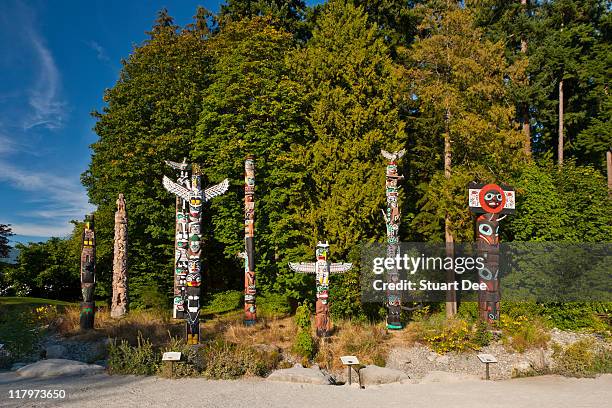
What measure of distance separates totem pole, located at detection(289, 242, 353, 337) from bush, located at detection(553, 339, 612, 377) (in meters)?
6.23

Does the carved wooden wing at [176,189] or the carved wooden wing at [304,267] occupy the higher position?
the carved wooden wing at [176,189]

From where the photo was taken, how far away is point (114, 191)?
20.2 meters

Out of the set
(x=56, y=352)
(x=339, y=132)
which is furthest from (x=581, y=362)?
(x=56, y=352)

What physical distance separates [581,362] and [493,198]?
212 inches

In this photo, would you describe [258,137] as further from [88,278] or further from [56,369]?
[56,369]

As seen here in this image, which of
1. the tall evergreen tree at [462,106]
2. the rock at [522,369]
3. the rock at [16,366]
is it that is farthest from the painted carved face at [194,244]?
the tall evergreen tree at [462,106]

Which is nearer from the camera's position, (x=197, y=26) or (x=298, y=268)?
(x=298, y=268)

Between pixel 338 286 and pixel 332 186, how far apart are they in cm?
394

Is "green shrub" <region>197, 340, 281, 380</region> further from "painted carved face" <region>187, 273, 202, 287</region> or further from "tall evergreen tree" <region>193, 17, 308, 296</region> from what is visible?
"tall evergreen tree" <region>193, 17, 308, 296</region>

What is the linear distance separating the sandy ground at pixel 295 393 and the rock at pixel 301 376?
0.82ft

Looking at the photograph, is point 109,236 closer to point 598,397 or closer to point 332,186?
point 332,186

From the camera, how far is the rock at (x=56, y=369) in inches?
375

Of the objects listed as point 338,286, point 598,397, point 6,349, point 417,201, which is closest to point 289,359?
point 338,286

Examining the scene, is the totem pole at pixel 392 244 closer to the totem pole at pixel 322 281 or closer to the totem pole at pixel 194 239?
the totem pole at pixel 322 281
